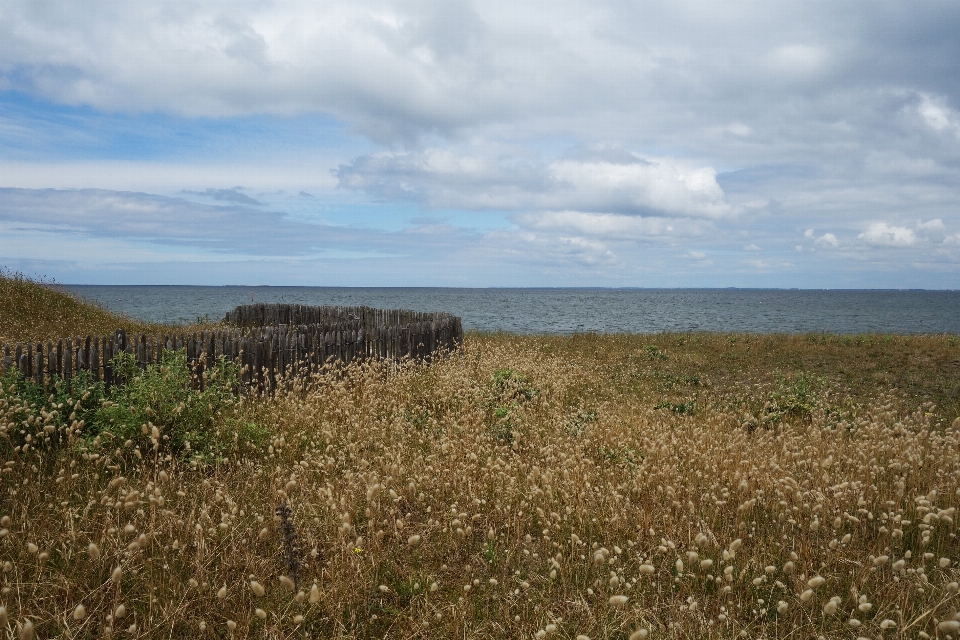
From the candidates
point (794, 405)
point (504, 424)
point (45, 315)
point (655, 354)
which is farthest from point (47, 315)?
point (794, 405)

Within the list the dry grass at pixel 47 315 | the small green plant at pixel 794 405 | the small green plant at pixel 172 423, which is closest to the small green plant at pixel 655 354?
the small green plant at pixel 794 405

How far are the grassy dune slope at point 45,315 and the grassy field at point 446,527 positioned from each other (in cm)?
1266

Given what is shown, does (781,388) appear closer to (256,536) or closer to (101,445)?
(256,536)

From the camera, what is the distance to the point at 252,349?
1008 cm

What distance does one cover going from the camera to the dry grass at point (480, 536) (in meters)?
3.46

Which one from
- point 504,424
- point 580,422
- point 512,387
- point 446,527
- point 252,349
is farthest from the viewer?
point 512,387

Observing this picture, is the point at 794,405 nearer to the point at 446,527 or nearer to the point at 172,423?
the point at 446,527

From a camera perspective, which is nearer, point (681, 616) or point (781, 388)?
point (681, 616)

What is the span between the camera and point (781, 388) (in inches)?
458

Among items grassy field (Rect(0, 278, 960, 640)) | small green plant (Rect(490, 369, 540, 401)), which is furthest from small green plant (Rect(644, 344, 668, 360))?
grassy field (Rect(0, 278, 960, 640))

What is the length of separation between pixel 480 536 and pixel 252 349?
6.71 metres

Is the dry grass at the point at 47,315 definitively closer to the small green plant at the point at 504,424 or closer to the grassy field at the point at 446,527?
the grassy field at the point at 446,527

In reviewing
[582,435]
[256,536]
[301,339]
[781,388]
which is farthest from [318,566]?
[781,388]

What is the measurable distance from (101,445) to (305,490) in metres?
2.51
